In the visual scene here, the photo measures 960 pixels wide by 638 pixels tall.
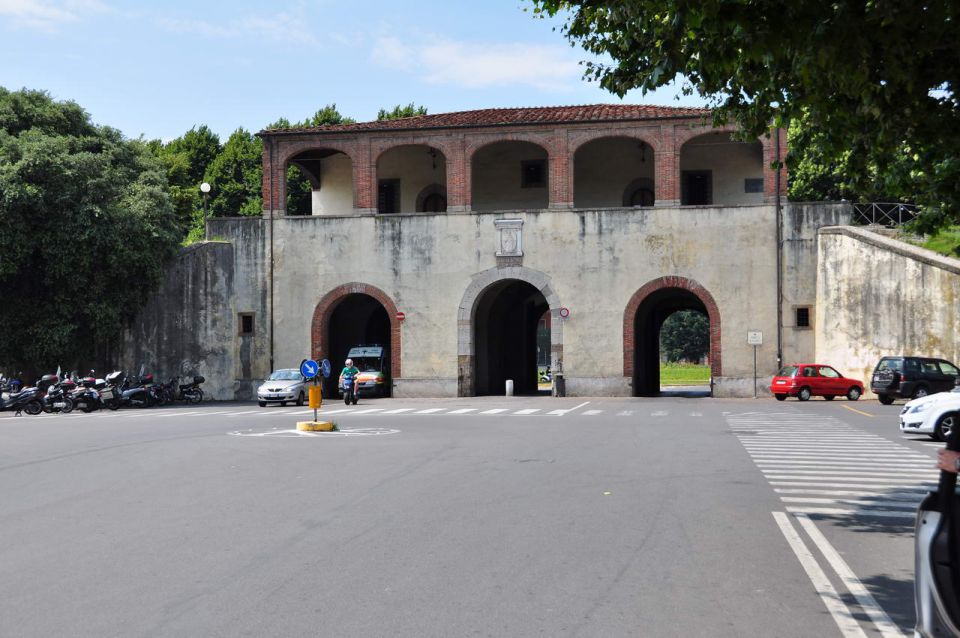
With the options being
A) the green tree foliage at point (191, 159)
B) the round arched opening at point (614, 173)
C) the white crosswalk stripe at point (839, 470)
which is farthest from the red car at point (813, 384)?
the green tree foliage at point (191, 159)

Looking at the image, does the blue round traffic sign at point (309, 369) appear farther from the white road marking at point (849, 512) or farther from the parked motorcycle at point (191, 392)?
the parked motorcycle at point (191, 392)

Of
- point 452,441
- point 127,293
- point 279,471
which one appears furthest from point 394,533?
point 127,293

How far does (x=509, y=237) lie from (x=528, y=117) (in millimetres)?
5447

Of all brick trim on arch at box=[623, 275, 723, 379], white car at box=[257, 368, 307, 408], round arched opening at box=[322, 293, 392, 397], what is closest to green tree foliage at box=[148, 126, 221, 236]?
round arched opening at box=[322, 293, 392, 397]

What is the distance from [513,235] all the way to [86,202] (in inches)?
615

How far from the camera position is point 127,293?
36.4 metres

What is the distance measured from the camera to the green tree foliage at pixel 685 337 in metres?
94.9

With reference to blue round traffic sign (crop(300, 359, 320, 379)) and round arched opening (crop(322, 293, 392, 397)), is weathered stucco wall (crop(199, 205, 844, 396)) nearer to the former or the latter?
round arched opening (crop(322, 293, 392, 397))

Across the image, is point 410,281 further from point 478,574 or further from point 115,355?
point 478,574

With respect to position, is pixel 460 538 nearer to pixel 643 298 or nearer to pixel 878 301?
pixel 878 301

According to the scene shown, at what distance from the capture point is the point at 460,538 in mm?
7715

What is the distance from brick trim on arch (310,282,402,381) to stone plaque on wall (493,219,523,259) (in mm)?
4840

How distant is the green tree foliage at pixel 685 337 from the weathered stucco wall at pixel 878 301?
5986 centimetres

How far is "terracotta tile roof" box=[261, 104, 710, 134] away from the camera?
121 feet
